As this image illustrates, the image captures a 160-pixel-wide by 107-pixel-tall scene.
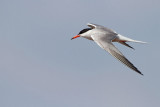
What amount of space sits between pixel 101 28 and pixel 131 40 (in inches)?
87.2

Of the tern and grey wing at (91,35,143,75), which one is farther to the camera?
the tern

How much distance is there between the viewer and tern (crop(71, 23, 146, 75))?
15.8 m

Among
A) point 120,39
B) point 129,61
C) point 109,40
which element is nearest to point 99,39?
point 109,40

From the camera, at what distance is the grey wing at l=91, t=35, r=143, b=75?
15293mm

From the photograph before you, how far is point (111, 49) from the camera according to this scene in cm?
1656

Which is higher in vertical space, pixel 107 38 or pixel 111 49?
pixel 107 38

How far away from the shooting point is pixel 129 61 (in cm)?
1541

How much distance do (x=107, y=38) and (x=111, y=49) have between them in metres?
2.11

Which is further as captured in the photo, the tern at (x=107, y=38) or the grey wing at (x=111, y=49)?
the tern at (x=107, y=38)

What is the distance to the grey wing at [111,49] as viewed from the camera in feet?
50.2

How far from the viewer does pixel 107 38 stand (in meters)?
18.6

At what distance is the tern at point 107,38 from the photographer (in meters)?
15.8

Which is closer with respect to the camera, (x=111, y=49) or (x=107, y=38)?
(x=111, y=49)

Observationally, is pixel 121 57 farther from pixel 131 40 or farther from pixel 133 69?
pixel 131 40
